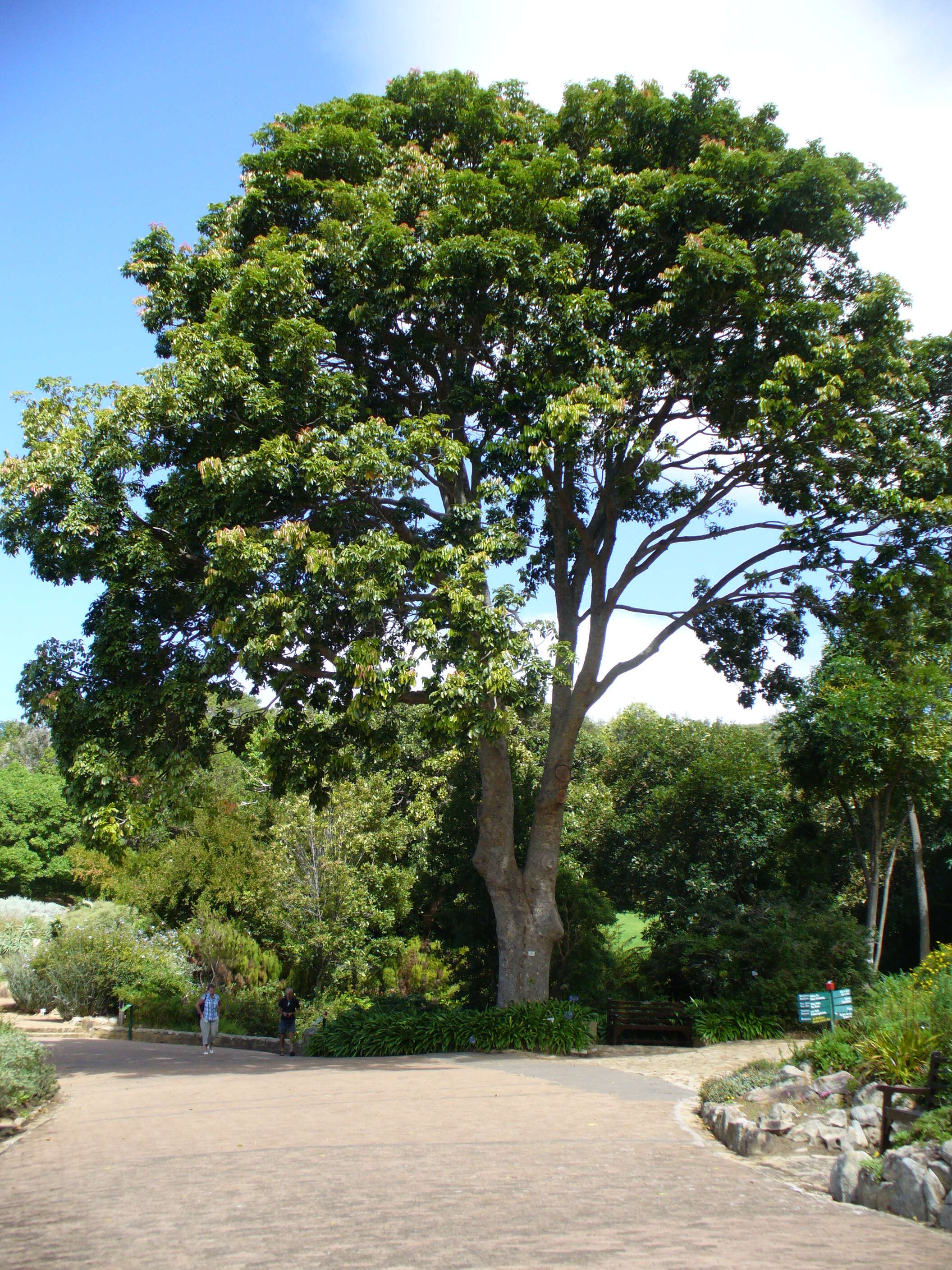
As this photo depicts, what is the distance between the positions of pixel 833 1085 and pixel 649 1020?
9.50 metres

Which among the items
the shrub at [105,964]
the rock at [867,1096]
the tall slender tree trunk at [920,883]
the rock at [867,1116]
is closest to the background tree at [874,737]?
the tall slender tree trunk at [920,883]

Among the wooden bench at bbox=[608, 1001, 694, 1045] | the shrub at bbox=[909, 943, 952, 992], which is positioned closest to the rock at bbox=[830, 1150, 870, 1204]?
the shrub at bbox=[909, 943, 952, 992]

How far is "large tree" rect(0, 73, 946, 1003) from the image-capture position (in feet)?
38.5

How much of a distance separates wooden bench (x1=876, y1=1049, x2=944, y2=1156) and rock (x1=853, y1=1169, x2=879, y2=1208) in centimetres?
47

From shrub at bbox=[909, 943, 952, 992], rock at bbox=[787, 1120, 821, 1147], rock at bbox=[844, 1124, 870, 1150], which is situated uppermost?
shrub at bbox=[909, 943, 952, 992]

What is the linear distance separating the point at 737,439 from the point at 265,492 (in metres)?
7.17

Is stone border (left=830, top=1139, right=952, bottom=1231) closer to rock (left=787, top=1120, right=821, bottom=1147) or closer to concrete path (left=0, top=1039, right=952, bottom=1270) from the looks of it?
concrete path (left=0, top=1039, right=952, bottom=1270)

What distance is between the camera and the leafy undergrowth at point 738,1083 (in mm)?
8672

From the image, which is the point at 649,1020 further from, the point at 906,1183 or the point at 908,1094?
the point at 906,1183

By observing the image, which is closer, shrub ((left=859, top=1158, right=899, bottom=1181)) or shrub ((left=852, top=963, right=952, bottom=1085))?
shrub ((left=859, top=1158, right=899, bottom=1181))

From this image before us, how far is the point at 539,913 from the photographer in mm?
14008

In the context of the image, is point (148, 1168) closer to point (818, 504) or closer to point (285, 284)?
point (285, 284)

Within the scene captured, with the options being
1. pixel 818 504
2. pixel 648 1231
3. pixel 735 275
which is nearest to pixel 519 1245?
pixel 648 1231

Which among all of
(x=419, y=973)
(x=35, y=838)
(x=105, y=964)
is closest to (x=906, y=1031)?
(x=419, y=973)
